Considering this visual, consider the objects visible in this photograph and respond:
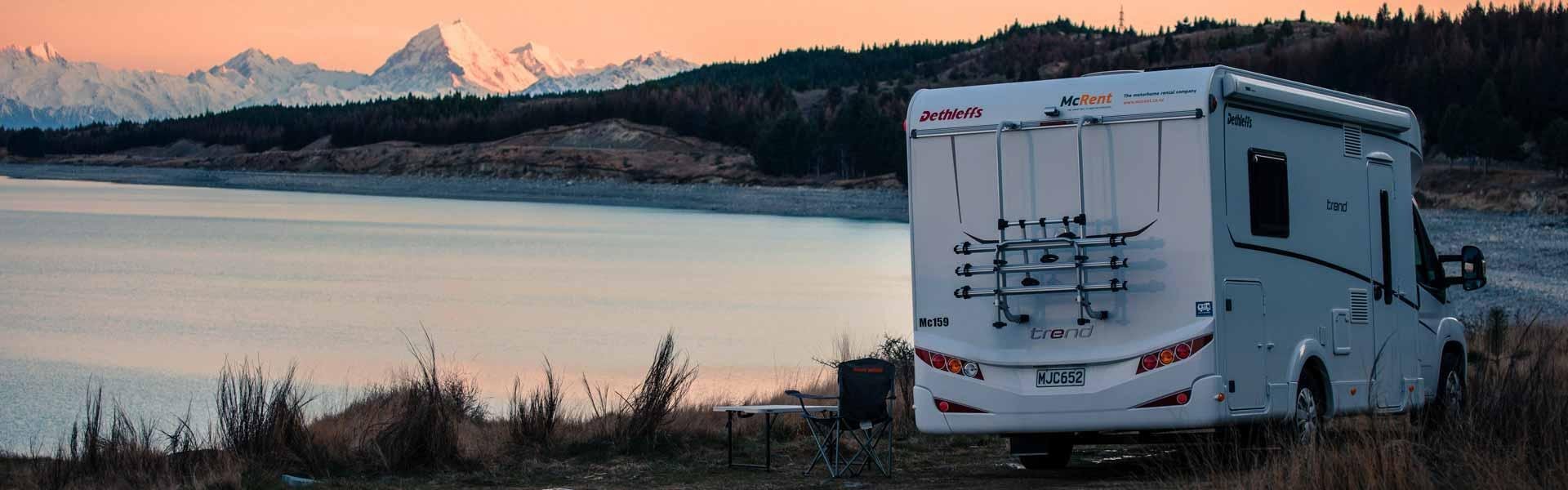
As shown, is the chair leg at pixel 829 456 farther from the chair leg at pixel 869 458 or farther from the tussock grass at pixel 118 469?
the tussock grass at pixel 118 469

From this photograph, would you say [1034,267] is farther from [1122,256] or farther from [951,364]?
[951,364]

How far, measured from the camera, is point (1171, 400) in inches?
376

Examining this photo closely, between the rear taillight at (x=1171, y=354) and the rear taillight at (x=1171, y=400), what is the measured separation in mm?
A: 170

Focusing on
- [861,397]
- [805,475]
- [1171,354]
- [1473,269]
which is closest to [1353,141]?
[1473,269]

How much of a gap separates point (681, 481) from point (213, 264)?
43.8 meters

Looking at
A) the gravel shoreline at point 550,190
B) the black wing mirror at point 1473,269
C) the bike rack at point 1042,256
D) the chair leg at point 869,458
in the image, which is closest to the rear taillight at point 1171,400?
the bike rack at point 1042,256

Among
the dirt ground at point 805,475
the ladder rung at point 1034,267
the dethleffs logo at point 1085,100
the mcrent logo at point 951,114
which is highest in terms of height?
the dethleffs logo at point 1085,100

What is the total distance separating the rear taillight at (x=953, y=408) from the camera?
10047mm

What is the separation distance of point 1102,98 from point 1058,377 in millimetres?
1615

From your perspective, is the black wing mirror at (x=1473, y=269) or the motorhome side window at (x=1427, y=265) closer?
the black wing mirror at (x=1473, y=269)

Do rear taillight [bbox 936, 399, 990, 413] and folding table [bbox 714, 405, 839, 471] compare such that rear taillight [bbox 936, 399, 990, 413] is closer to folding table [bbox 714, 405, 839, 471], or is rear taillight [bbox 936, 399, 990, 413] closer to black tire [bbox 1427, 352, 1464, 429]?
folding table [bbox 714, 405, 839, 471]

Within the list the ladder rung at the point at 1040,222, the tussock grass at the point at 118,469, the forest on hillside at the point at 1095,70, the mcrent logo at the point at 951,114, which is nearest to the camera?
the ladder rung at the point at 1040,222

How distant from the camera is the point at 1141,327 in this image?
9.66m

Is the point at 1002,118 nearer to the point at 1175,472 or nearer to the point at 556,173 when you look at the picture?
the point at 1175,472
